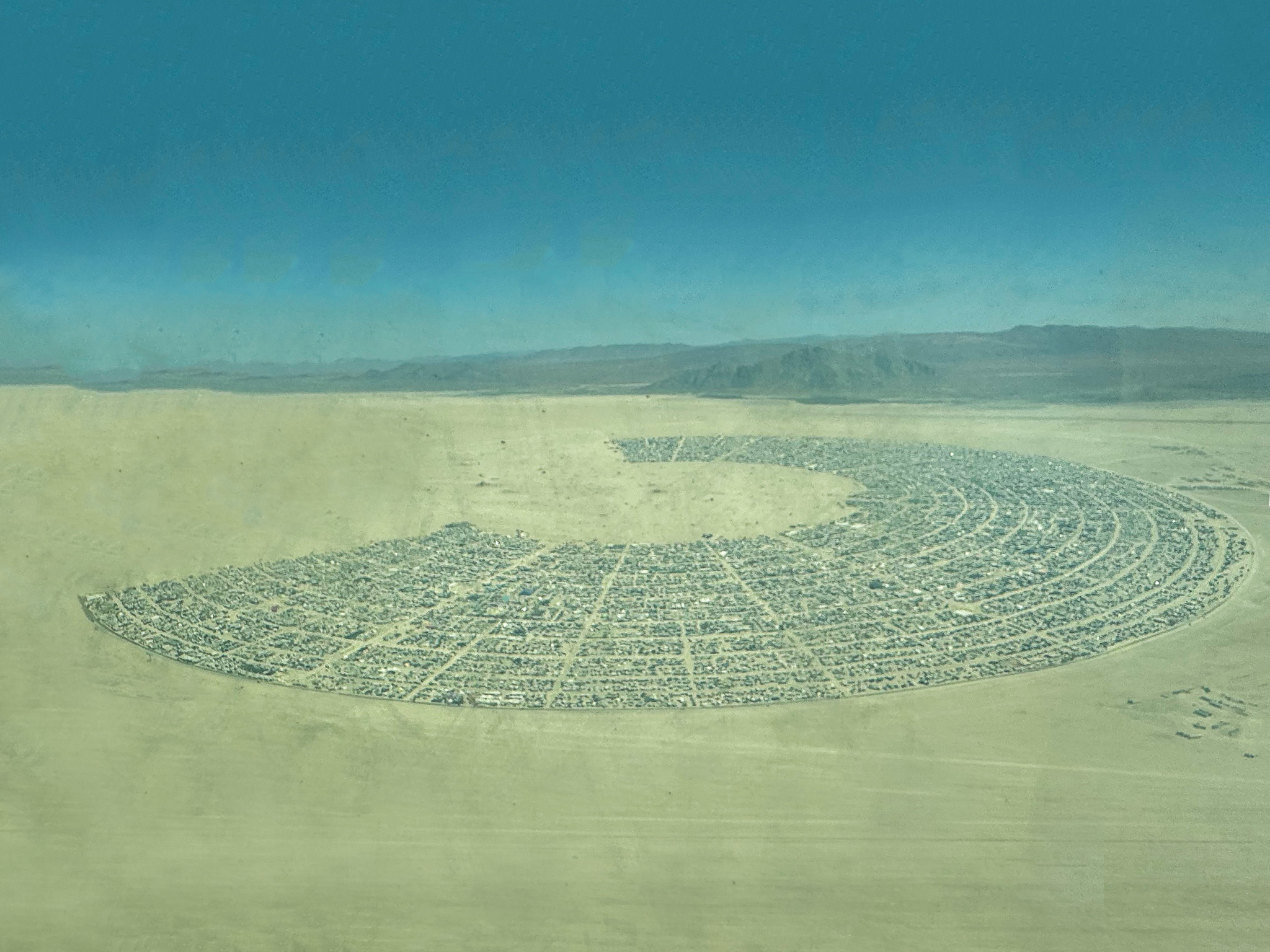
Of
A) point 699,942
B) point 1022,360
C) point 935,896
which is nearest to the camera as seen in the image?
point 699,942

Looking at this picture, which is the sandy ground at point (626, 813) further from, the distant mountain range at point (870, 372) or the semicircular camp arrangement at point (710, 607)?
the distant mountain range at point (870, 372)

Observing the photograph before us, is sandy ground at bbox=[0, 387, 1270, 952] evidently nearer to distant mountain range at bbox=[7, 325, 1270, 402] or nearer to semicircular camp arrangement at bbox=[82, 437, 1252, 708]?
semicircular camp arrangement at bbox=[82, 437, 1252, 708]

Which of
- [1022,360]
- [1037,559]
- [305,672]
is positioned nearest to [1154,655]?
[1037,559]

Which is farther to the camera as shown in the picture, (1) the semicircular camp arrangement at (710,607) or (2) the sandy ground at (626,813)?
(1) the semicircular camp arrangement at (710,607)

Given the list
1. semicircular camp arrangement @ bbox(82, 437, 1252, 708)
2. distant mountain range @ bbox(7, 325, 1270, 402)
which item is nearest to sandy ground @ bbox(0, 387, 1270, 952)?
semicircular camp arrangement @ bbox(82, 437, 1252, 708)

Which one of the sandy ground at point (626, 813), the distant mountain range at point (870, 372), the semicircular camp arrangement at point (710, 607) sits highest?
the distant mountain range at point (870, 372)

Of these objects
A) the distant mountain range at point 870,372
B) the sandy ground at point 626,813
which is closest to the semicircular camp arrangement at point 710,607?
the sandy ground at point 626,813

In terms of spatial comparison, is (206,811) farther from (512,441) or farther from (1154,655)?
(512,441)
